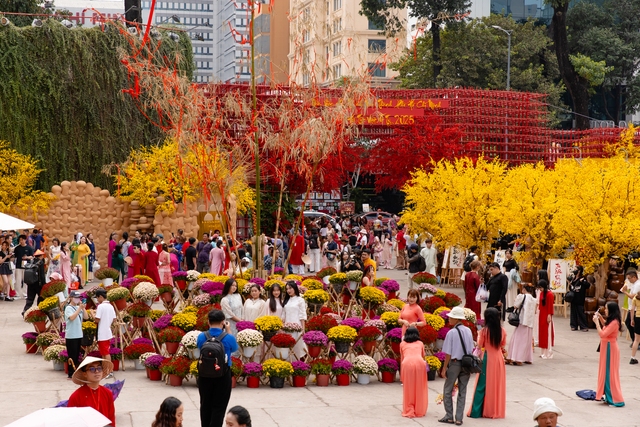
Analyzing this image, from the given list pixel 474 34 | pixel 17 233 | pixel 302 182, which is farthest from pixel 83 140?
pixel 474 34

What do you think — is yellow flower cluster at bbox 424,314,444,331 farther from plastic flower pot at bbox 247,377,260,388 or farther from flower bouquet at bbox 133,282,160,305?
flower bouquet at bbox 133,282,160,305

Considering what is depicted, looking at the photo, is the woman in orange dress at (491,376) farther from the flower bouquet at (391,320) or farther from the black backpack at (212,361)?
the black backpack at (212,361)

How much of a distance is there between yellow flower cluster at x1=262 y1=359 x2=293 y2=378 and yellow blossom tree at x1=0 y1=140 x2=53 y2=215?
1878 cm

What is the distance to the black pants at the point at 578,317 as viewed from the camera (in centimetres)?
2080

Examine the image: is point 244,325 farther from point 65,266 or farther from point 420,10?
point 420,10

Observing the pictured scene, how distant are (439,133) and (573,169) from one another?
14499mm

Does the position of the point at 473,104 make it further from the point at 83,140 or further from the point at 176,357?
the point at 176,357

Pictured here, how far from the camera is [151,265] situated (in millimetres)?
23547

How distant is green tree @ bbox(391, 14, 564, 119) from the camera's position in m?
53.6

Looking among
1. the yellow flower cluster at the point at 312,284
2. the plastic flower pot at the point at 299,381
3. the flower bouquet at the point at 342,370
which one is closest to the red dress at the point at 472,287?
the yellow flower cluster at the point at 312,284

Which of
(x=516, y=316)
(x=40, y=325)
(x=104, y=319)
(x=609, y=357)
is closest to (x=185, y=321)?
(x=104, y=319)

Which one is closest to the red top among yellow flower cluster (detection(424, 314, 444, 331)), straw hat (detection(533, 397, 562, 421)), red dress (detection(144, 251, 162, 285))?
straw hat (detection(533, 397, 562, 421))

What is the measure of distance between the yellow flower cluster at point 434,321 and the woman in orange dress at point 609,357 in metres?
3.05

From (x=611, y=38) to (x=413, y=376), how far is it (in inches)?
2018
